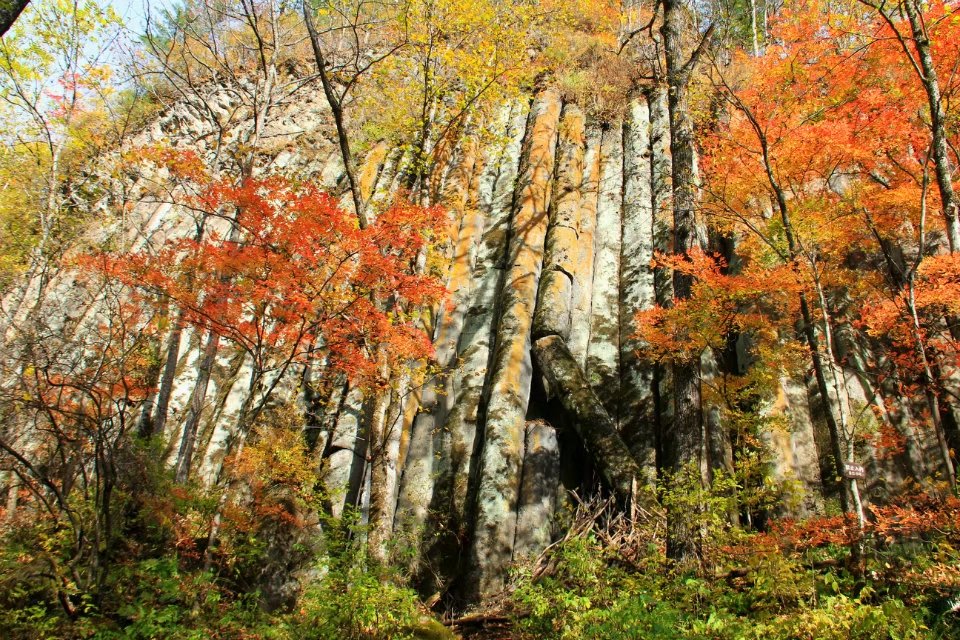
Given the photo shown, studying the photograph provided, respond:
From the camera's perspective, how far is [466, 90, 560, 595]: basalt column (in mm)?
9961

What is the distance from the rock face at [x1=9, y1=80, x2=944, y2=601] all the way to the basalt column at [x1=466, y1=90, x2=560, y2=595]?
4 cm

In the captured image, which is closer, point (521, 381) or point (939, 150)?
point (939, 150)

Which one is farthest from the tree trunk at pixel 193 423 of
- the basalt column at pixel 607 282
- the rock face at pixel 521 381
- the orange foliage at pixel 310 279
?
the basalt column at pixel 607 282

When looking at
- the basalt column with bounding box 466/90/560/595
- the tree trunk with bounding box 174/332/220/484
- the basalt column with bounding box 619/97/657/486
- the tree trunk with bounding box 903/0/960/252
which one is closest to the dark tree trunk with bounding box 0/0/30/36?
the tree trunk with bounding box 174/332/220/484

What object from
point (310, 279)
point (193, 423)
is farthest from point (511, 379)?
A: point (193, 423)

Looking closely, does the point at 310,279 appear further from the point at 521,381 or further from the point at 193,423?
the point at 521,381

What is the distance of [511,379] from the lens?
12.2 meters

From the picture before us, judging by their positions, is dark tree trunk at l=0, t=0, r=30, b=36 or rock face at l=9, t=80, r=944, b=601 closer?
dark tree trunk at l=0, t=0, r=30, b=36

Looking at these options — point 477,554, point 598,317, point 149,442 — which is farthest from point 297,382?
point 598,317

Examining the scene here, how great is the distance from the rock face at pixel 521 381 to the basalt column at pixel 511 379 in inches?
1.4

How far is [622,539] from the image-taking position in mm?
9258

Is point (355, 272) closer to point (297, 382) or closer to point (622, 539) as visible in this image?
point (297, 382)

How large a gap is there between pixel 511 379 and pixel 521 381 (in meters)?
0.30

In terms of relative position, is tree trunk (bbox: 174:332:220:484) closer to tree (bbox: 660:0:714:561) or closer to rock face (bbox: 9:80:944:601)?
rock face (bbox: 9:80:944:601)
